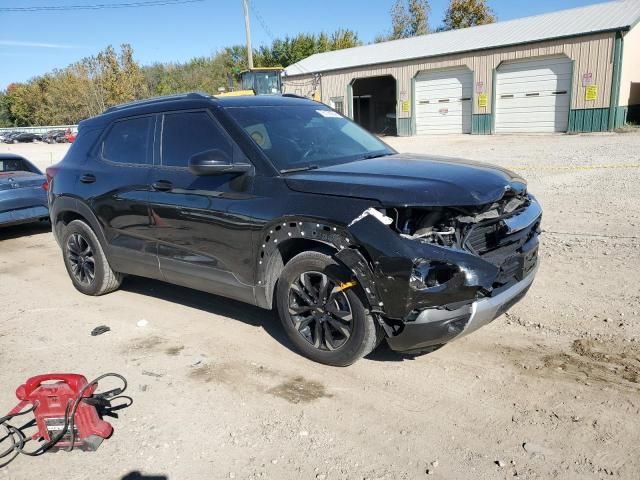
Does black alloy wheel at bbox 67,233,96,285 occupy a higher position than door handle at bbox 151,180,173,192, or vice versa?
door handle at bbox 151,180,173,192

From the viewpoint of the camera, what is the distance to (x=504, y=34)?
91.1 ft

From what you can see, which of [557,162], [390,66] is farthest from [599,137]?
[390,66]

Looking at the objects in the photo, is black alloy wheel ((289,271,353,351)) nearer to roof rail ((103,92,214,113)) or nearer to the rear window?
roof rail ((103,92,214,113))

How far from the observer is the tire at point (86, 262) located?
18.3 feet

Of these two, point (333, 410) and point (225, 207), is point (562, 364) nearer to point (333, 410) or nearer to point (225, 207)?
point (333, 410)

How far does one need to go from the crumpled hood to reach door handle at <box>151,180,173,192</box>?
4.13 feet

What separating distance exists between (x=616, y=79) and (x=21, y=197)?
2382 cm

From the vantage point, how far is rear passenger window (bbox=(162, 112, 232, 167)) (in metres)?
4.35

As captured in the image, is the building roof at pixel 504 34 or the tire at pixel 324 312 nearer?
the tire at pixel 324 312

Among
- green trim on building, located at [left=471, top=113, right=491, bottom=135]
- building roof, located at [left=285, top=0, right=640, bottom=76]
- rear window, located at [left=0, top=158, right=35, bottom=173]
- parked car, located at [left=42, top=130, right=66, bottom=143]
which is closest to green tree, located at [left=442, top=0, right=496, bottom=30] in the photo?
building roof, located at [left=285, top=0, right=640, bottom=76]

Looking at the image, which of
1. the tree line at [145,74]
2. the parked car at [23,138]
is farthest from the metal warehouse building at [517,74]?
the parked car at [23,138]

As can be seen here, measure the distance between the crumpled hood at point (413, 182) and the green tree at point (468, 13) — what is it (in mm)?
52969

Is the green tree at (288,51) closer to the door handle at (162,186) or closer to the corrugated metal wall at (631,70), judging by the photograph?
the corrugated metal wall at (631,70)

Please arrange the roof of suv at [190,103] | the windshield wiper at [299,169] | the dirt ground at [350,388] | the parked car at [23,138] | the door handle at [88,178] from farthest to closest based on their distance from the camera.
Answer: the parked car at [23,138], the door handle at [88,178], the roof of suv at [190,103], the windshield wiper at [299,169], the dirt ground at [350,388]
